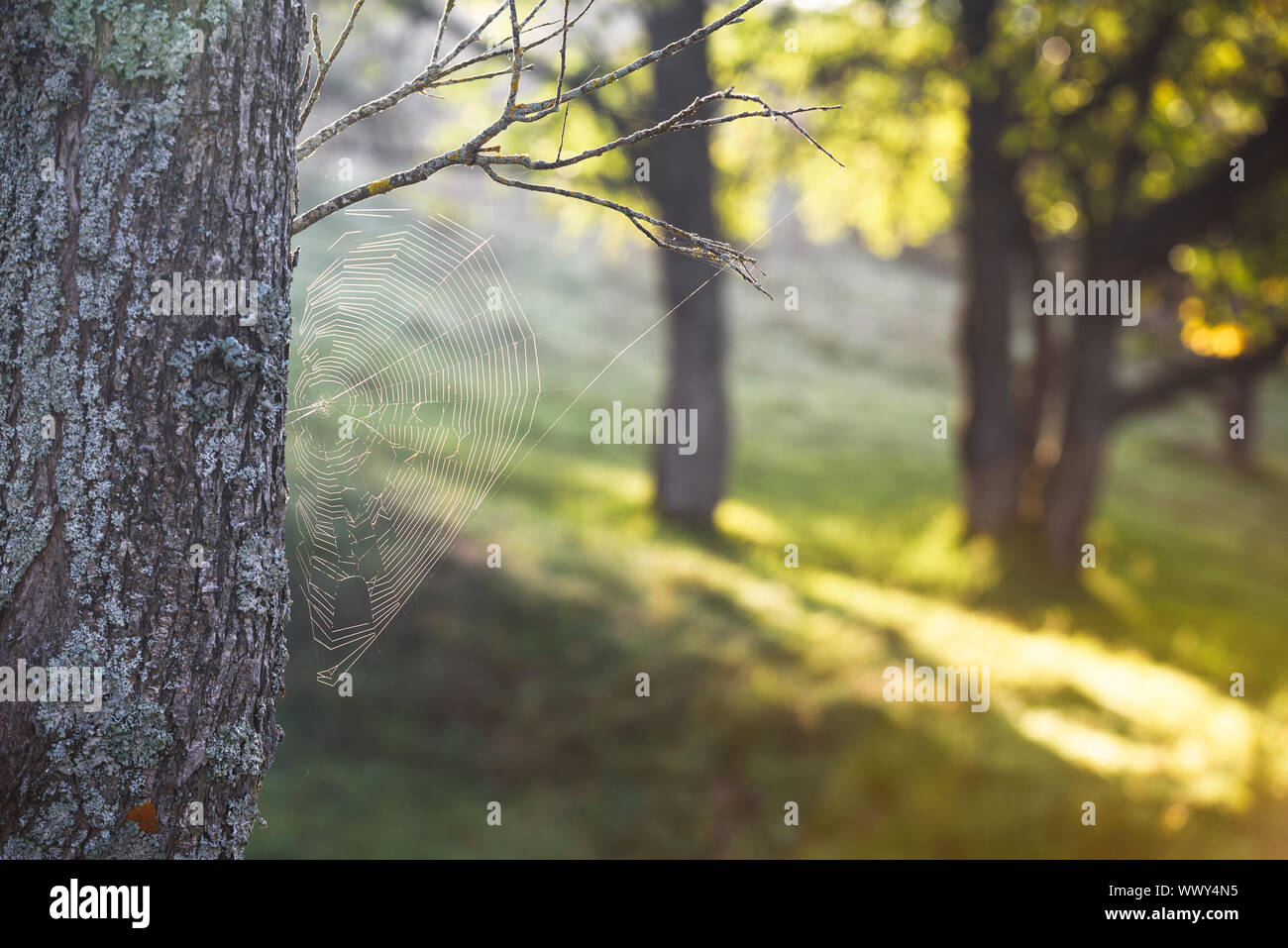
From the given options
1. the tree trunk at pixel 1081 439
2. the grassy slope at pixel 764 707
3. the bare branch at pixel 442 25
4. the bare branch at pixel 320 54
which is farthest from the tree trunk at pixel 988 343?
the bare branch at pixel 320 54

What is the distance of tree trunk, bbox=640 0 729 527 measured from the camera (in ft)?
35.4

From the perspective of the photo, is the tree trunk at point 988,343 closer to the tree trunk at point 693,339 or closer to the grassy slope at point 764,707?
the grassy slope at point 764,707

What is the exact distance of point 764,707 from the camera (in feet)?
21.1

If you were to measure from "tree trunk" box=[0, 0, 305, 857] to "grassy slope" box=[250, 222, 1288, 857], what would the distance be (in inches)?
56.0

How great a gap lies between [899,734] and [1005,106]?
7.63m

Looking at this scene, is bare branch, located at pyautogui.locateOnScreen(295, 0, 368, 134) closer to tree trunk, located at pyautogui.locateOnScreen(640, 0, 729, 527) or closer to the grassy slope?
the grassy slope

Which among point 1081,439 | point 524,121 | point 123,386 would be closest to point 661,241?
point 524,121

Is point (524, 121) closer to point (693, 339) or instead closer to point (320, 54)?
point (320, 54)

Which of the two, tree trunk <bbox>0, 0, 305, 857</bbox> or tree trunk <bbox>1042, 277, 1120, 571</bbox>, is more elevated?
tree trunk <bbox>1042, 277, 1120, 571</bbox>

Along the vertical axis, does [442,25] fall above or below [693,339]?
below

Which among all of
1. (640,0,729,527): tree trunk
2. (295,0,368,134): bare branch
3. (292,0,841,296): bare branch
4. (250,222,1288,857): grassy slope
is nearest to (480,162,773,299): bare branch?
(292,0,841,296): bare branch

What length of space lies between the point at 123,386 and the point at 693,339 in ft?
33.2

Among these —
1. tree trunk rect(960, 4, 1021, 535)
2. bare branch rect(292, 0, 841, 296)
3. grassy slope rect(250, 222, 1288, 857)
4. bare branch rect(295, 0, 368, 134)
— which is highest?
tree trunk rect(960, 4, 1021, 535)
